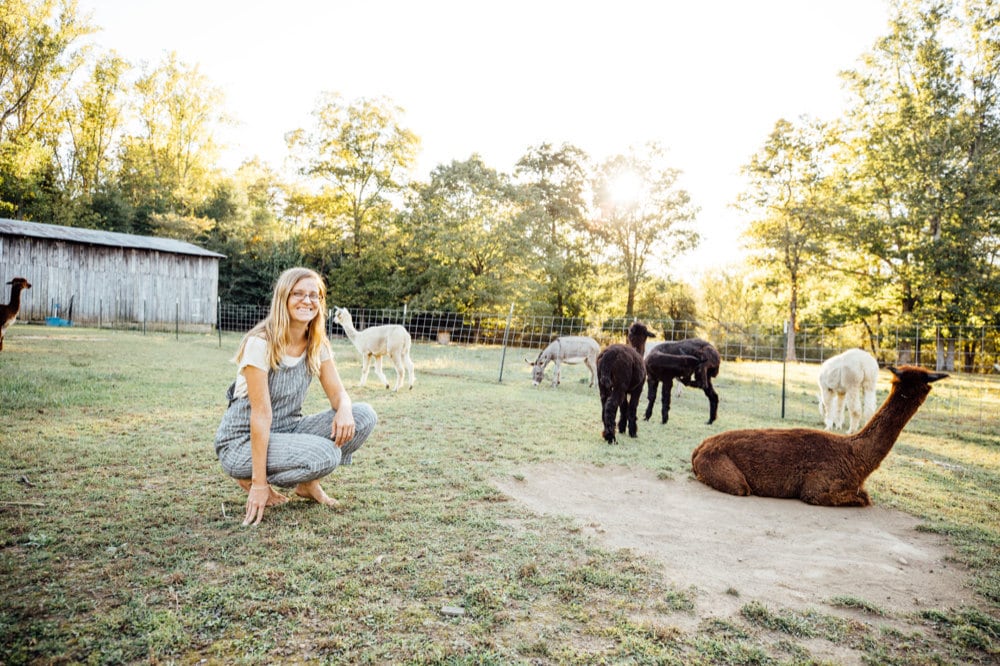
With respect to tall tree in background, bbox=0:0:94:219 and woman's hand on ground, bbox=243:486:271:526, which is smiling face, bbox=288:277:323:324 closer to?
woman's hand on ground, bbox=243:486:271:526

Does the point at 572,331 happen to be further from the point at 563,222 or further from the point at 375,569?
the point at 375,569

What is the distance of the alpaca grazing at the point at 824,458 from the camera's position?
14.2ft

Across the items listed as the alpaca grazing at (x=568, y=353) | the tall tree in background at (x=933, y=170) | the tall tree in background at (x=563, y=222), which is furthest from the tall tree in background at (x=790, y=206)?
the alpaca grazing at (x=568, y=353)

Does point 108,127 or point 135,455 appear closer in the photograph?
point 135,455

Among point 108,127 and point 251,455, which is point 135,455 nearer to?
point 251,455

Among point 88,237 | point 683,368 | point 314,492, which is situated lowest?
point 314,492

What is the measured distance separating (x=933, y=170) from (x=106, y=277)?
38.8 meters

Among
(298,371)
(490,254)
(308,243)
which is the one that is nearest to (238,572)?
(298,371)

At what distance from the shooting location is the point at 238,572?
2678 mm

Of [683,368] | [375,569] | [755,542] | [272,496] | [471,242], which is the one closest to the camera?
[375,569]

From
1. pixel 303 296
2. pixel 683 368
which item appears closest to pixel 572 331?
pixel 683 368

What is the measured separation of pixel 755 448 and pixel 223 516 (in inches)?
167

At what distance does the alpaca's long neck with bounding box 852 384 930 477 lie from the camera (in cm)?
432

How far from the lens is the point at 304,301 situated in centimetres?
338
